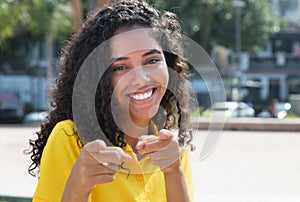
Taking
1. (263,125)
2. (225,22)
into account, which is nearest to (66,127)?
(263,125)

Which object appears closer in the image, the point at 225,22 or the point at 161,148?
the point at 161,148

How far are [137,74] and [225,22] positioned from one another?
33.7m

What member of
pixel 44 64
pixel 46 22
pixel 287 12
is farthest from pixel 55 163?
pixel 287 12

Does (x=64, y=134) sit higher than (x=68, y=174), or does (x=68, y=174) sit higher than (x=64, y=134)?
(x=64, y=134)

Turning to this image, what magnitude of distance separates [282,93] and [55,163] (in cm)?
4651

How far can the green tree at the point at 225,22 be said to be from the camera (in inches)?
1312

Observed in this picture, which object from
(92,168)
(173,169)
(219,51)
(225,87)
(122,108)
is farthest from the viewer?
(219,51)

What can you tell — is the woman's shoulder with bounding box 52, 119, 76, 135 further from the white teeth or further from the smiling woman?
the white teeth

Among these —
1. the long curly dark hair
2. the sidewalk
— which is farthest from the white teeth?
the sidewalk

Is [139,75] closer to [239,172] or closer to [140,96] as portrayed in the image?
[140,96]

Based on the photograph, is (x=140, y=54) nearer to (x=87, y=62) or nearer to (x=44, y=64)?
(x=87, y=62)

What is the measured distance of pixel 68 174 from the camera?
1.67 m

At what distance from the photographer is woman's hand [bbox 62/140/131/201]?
1.36 metres

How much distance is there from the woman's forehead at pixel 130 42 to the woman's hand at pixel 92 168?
0.35 meters
